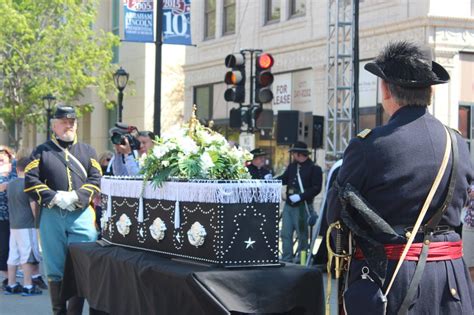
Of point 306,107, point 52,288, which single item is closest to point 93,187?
point 52,288

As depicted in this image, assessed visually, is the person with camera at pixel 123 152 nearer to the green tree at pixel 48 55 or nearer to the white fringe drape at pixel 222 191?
the white fringe drape at pixel 222 191

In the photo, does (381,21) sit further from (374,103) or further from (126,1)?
(126,1)

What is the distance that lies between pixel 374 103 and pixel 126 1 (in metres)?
9.30

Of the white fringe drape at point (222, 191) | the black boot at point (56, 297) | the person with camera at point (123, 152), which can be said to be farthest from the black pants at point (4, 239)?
the white fringe drape at point (222, 191)

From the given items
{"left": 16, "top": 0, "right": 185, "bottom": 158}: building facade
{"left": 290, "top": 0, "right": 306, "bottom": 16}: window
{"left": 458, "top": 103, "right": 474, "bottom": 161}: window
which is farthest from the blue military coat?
{"left": 16, "top": 0, "right": 185, "bottom": 158}: building facade

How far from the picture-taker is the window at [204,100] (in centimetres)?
3047

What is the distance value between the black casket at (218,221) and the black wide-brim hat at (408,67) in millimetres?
1432

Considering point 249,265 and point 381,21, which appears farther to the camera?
point 381,21

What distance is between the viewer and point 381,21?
22562mm

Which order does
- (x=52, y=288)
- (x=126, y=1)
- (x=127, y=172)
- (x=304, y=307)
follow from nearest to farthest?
(x=304, y=307) → (x=52, y=288) → (x=127, y=172) → (x=126, y=1)

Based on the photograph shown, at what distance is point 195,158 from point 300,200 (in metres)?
8.72

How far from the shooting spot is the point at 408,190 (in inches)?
168

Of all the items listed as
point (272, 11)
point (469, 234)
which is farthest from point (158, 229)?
point (272, 11)

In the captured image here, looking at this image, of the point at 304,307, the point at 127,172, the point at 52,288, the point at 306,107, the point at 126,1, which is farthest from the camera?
the point at 306,107
